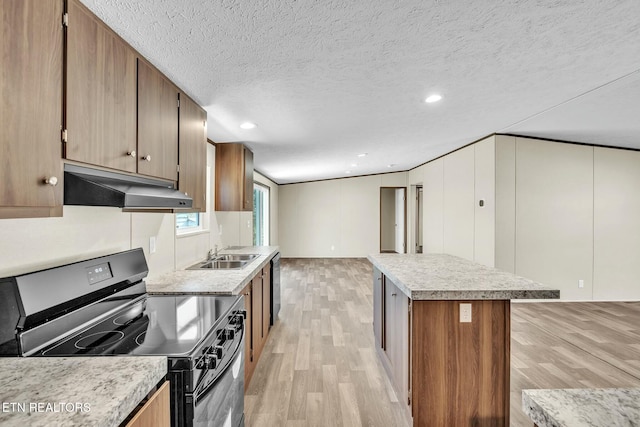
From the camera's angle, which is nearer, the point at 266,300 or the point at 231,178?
the point at 266,300

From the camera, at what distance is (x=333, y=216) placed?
9.04 m

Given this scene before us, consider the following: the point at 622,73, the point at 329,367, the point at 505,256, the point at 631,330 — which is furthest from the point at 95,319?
the point at 631,330

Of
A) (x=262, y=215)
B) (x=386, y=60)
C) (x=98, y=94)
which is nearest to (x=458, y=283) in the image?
(x=386, y=60)

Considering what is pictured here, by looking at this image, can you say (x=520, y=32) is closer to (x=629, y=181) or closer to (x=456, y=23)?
(x=456, y=23)

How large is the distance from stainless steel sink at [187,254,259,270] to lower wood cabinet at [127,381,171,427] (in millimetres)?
1801

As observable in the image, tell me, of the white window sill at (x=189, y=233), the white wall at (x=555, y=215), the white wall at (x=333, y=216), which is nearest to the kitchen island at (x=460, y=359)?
the white window sill at (x=189, y=233)

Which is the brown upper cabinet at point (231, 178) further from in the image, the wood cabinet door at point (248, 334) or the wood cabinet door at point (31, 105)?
the wood cabinet door at point (31, 105)

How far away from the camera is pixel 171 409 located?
1159mm

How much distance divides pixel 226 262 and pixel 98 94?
83.8 inches

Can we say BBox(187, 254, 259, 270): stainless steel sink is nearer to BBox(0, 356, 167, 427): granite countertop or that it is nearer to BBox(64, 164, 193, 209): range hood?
BBox(64, 164, 193, 209): range hood

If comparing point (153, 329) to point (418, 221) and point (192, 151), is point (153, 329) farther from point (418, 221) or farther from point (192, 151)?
point (418, 221)

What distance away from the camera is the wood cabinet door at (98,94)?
1147mm

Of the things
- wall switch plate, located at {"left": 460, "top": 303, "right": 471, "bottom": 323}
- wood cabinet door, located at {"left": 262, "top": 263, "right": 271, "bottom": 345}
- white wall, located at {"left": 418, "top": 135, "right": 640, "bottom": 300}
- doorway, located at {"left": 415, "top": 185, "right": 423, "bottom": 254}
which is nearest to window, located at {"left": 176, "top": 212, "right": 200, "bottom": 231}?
wood cabinet door, located at {"left": 262, "top": 263, "right": 271, "bottom": 345}

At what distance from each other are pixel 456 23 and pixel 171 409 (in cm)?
214
